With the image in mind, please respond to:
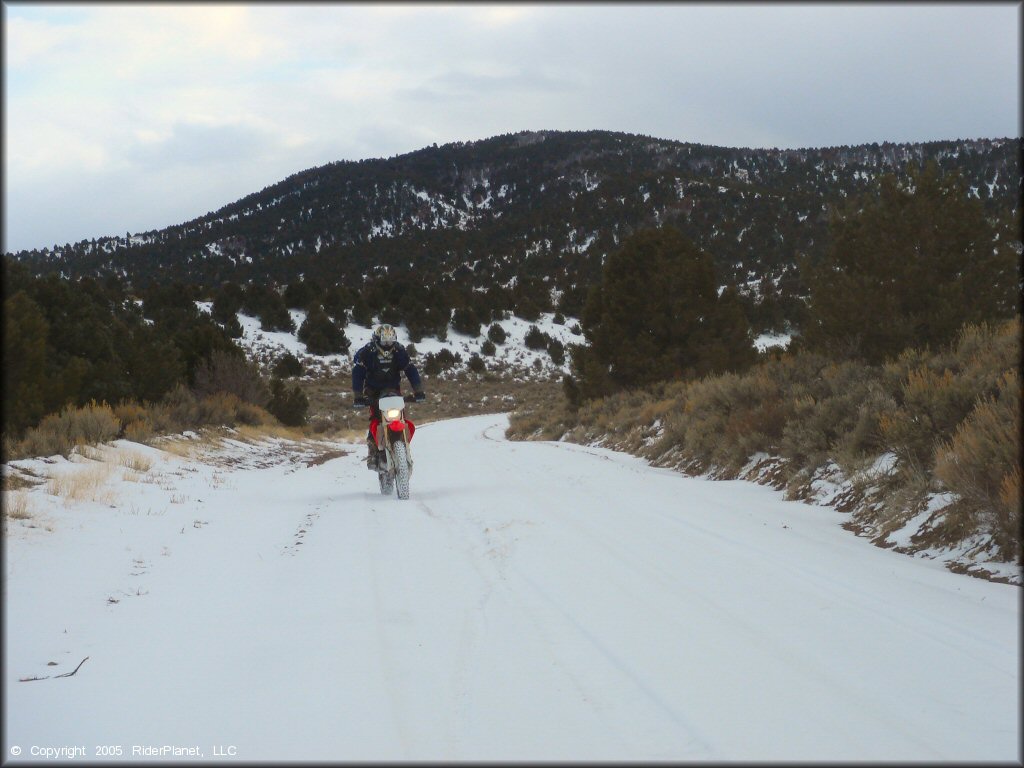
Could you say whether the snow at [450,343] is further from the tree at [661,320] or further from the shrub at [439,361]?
the tree at [661,320]

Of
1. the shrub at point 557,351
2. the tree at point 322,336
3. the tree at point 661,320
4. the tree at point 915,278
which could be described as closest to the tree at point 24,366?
the tree at point 915,278

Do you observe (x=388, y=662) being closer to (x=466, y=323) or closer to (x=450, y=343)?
(x=450, y=343)

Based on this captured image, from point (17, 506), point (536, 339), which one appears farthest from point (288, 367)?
point (17, 506)

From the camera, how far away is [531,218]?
119 meters

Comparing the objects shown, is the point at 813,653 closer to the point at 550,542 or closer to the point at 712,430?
the point at 550,542

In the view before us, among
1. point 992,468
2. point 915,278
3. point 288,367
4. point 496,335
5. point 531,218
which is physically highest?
point 531,218

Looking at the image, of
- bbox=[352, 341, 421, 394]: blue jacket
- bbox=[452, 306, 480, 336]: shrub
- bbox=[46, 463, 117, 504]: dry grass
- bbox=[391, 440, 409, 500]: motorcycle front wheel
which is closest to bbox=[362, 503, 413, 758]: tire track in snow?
bbox=[391, 440, 409, 500]: motorcycle front wheel

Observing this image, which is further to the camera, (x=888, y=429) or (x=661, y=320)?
(x=661, y=320)

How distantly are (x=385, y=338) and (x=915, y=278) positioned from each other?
32.8 ft

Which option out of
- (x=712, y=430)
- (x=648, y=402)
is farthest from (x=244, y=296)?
(x=712, y=430)

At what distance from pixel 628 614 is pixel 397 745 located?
5.83ft

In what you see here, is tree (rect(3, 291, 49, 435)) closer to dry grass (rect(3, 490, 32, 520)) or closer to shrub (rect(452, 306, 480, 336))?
dry grass (rect(3, 490, 32, 520))

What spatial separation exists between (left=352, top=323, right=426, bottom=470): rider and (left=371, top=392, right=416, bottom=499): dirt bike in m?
0.14

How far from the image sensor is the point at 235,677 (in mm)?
3328
